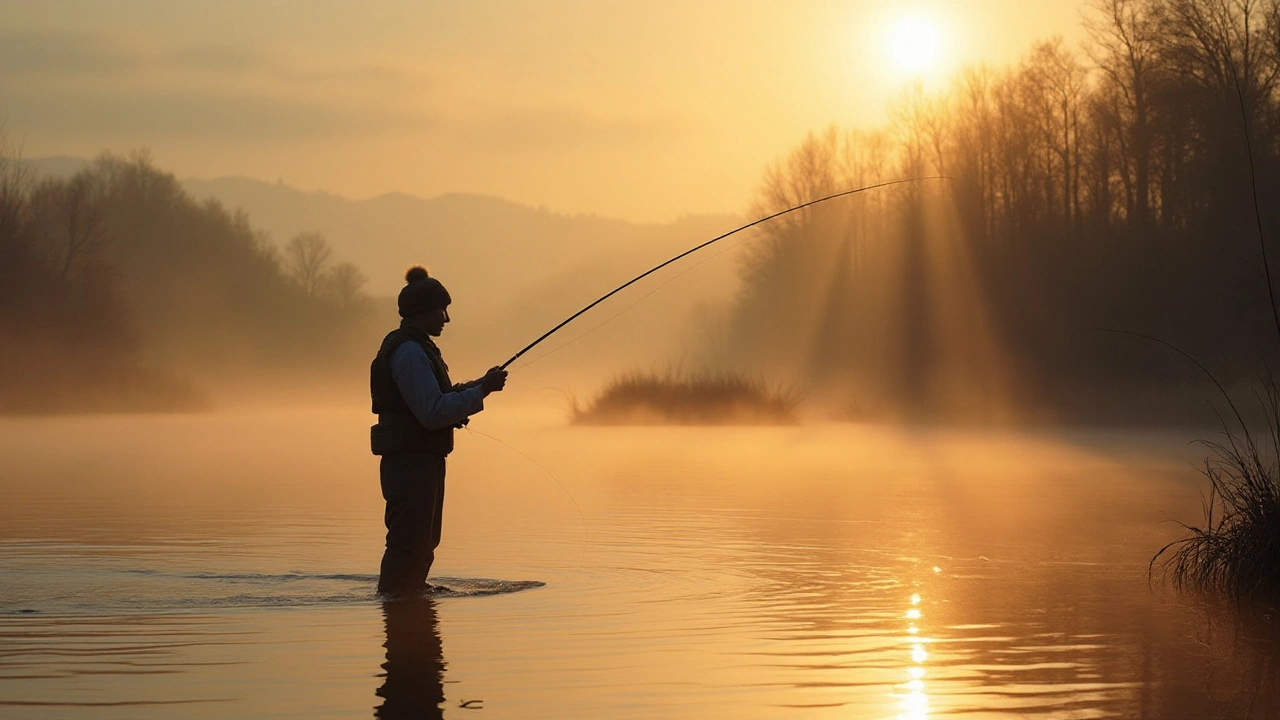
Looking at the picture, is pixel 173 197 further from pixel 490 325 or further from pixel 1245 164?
pixel 490 325

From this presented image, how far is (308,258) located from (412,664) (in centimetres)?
8764

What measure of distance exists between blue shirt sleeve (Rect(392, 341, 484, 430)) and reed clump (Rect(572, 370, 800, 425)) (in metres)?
27.0

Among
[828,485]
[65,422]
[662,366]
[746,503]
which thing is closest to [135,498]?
[746,503]

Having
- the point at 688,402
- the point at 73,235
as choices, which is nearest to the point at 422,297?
the point at 688,402

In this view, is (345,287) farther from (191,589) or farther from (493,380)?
(493,380)

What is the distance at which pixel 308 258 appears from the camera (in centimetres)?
9206

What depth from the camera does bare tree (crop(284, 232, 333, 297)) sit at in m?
91.0

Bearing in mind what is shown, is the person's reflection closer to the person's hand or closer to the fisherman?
the fisherman

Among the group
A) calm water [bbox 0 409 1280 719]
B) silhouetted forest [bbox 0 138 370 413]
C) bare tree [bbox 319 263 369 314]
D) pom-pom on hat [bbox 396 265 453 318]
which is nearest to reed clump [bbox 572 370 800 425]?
calm water [bbox 0 409 1280 719]

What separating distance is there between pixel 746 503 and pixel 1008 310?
2707 centimetres

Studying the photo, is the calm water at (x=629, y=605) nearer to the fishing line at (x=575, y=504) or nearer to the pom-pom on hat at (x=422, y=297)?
the fishing line at (x=575, y=504)

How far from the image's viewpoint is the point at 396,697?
5848 millimetres

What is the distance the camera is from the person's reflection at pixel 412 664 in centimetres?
566

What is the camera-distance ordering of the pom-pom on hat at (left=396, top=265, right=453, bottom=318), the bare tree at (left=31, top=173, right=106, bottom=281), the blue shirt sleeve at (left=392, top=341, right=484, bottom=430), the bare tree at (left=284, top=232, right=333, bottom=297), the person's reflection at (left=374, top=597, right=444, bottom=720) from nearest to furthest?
the person's reflection at (left=374, top=597, right=444, bottom=720), the blue shirt sleeve at (left=392, top=341, right=484, bottom=430), the pom-pom on hat at (left=396, top=265, right=453, bottom=318), the bare tree at (left=31, top=173, right=106, bottom=281), the bare tree at (left=284, top=232, right=333, bottom=297)
